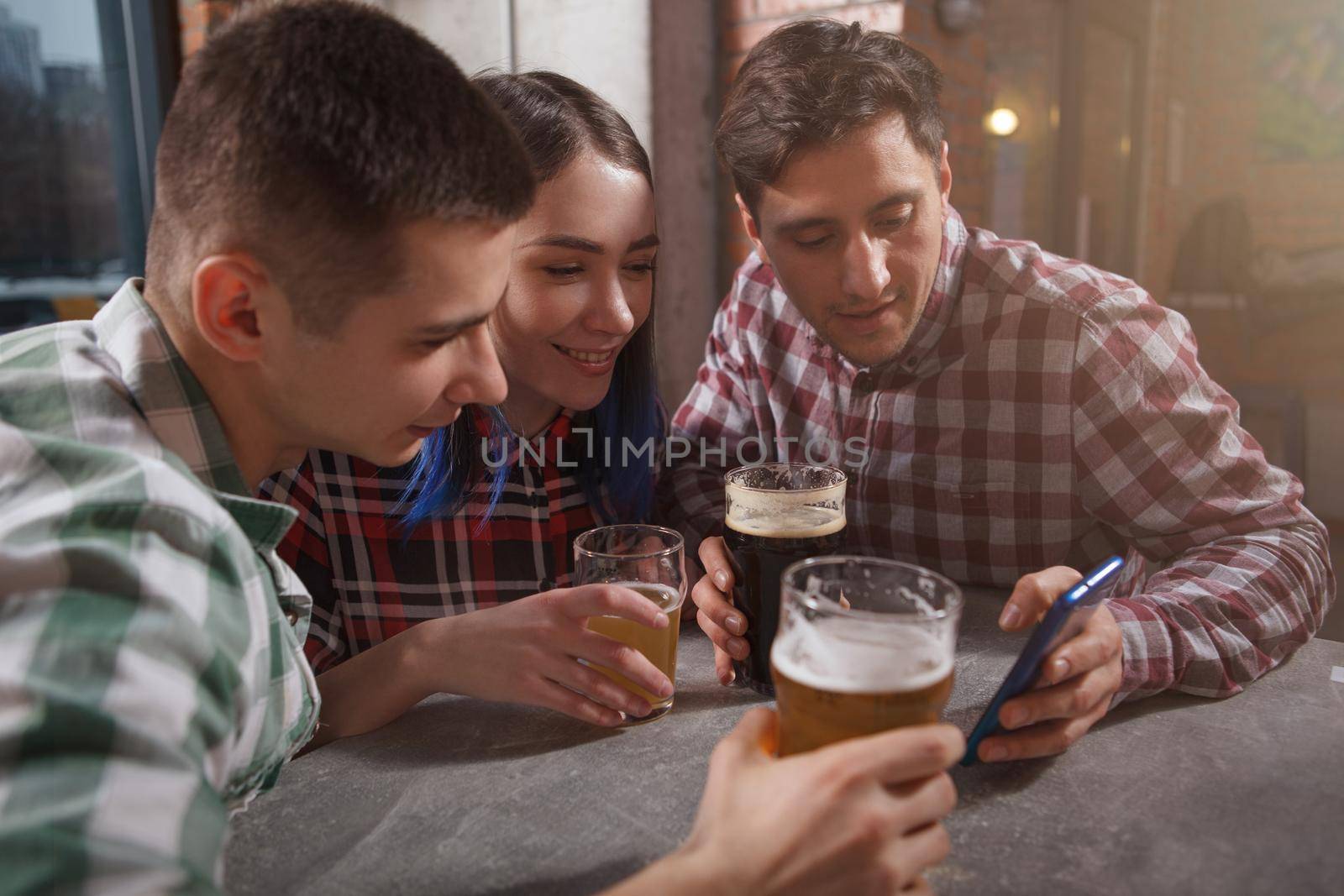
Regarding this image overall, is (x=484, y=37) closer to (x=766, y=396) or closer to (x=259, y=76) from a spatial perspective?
(x=766, y=396)

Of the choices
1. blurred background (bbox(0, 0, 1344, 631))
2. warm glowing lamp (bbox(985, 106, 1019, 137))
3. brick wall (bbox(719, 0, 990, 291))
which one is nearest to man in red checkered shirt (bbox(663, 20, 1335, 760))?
brick wall (bbox(719, 0, 990, 291))

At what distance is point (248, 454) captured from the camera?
0.96 meters

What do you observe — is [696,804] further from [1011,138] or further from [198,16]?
[1011,138]

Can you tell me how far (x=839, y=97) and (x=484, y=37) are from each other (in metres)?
2.12

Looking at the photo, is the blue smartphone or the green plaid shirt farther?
the blue smartphone

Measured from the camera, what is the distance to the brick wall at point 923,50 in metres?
2.79

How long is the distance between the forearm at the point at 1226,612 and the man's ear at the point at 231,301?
91cm

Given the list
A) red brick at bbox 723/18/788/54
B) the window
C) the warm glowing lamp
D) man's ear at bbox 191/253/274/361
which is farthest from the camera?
the warm glowing lamp

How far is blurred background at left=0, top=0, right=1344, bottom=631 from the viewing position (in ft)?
10.0

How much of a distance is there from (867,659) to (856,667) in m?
0.01

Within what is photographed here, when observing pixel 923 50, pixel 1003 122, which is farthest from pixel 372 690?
pixel 1003 122

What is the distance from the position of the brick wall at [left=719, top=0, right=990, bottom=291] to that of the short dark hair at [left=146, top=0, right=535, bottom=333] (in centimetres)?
219

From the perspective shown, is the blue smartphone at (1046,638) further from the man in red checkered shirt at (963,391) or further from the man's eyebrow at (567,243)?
the man's eyebrow at (567,243)
